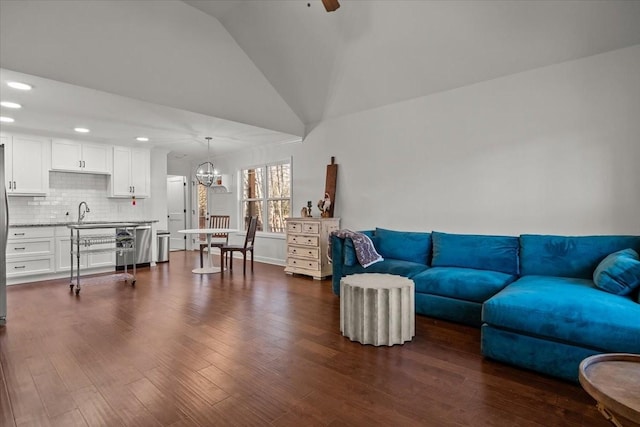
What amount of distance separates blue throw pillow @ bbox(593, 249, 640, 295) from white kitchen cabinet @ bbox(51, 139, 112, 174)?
7.32 m

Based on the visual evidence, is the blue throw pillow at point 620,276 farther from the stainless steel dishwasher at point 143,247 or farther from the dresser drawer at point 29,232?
the dresser drawer at point 29,232

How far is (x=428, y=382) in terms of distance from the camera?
2.15 meters

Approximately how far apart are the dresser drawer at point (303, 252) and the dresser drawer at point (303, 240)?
0.08 meters

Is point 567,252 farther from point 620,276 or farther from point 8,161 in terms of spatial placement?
point 8,161

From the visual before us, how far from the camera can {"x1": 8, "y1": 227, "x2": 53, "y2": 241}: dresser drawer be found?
503 cm

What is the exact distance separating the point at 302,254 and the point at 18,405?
12.8 feet

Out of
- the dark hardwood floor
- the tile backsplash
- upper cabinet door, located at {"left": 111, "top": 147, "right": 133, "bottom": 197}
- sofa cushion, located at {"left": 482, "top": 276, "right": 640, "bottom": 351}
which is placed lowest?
the dark hardwood floor

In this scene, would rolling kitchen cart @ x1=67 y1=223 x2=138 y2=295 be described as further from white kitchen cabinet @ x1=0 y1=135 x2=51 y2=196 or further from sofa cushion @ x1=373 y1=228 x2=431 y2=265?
sofa cushion @ x1=373 y1=228 x2=431 y2=265

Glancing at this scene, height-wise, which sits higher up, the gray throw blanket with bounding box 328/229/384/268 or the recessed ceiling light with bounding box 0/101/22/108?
the recessed ceiling light with bounding box 0/101/22/108

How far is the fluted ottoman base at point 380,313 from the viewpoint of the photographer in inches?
108

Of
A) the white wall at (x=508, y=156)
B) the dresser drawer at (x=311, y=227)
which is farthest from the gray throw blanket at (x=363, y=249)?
the dresser drawer at (x=311, y=227)

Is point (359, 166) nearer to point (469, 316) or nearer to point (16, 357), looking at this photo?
point (469, 316)

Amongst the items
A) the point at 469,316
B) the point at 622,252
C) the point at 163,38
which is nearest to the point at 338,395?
the point at 469,316

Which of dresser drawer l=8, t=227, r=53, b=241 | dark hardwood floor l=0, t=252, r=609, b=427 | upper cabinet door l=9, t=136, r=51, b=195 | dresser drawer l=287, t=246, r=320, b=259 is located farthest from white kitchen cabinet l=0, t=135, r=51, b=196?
dresser drawer l=287, t=246, r=320, b=259
